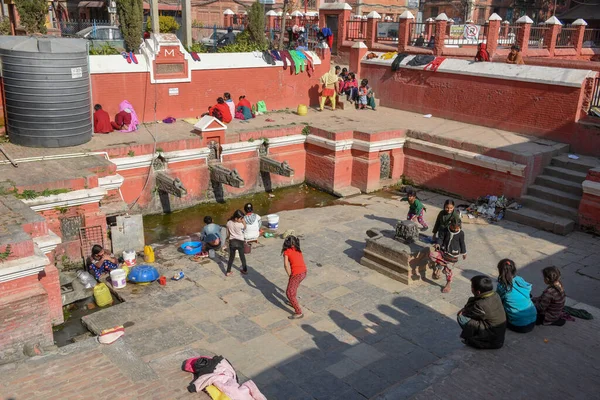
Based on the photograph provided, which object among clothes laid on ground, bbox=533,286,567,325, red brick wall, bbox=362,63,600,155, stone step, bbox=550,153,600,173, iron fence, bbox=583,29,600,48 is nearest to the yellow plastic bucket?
red brick wall, bbox=362,63,600,155

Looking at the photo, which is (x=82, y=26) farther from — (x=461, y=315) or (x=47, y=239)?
(x=461, y=315)

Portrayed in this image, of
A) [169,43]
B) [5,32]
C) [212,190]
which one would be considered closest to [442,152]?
[212,190]

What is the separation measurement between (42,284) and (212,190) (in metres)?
6.78

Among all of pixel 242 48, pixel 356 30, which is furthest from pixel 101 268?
pixel 356 30

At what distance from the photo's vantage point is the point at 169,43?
15.4 m

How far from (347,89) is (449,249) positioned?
10748 mm

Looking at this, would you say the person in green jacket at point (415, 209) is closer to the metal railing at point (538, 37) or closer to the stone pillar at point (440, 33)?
the stone pillar at point (440, 33)

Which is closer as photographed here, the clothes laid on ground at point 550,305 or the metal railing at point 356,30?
the clothes laid on ground at point 550,305

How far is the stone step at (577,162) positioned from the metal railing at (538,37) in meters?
12.3

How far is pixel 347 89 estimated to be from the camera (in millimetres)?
19094

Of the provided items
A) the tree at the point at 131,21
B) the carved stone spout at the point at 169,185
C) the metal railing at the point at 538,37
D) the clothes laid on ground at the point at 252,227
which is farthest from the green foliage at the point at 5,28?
the metal railing at the point at 538,37

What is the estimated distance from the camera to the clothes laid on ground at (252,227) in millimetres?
11020

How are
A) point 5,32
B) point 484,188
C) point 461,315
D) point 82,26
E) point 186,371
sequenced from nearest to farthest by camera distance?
point 186,371 → point 461,315 → point 484,188 → point 5,32 → point 82,26

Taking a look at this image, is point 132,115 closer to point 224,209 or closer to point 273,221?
point 224,209
